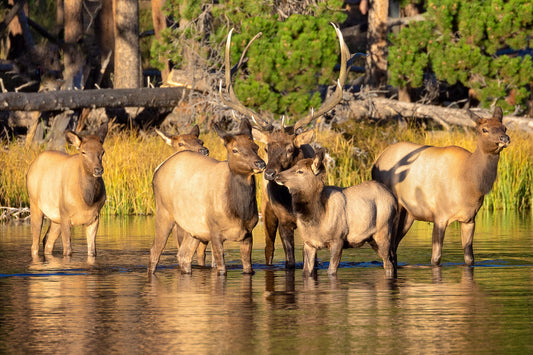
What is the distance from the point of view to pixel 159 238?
45.5 ft

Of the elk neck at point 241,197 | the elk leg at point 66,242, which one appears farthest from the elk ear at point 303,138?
the elk leg at point 66,242

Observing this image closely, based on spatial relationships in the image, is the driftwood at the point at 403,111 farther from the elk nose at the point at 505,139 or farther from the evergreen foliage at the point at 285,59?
the elk nose at the point at 505,139

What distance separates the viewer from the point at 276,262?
15.4 metres

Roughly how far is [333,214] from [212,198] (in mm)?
1298

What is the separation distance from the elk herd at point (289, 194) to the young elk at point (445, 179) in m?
0.01

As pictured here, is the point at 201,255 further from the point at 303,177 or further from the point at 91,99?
the point at 91,99

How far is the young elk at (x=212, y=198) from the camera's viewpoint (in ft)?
43.0

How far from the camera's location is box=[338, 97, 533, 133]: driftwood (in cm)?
2761

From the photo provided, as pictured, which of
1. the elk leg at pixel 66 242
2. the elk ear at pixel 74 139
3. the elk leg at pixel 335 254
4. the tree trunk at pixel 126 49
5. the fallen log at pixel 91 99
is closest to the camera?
the elk leg at pixel 335 254

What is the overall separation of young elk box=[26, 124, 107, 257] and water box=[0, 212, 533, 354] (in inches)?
16.1

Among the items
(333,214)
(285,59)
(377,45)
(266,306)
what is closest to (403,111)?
(377,45)

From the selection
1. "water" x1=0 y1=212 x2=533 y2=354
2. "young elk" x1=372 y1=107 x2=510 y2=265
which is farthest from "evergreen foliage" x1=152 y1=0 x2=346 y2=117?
"young elk" x1=372 y1=107 x2=510 y2=265

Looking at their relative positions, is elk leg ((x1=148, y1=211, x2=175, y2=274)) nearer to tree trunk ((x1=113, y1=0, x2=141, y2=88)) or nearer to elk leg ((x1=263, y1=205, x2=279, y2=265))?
elk leg ((x1=263, y1=205, x2=279, y2=265))

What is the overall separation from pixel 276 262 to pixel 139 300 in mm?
4172
